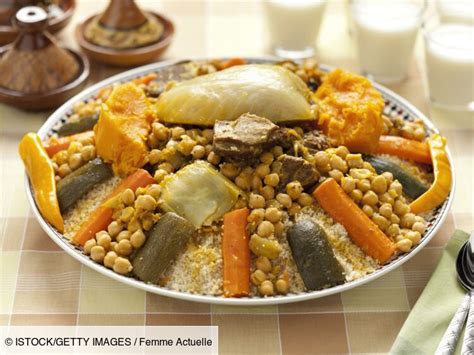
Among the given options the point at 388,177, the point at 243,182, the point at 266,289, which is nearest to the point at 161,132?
the point at 243,182

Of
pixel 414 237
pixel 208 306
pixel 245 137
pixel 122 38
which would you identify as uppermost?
pixel 245 137

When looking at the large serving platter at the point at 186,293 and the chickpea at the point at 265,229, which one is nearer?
the large serving platter at the point at 186,293

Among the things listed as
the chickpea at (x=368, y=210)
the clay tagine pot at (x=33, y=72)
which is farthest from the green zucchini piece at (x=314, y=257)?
the clay tagine pot at (x=33, y=72)

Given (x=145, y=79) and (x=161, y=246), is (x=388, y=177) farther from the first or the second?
(x=145, y=79)

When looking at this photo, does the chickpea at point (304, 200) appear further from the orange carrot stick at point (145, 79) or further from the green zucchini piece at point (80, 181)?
the orange carrot stick at point (145, 79)

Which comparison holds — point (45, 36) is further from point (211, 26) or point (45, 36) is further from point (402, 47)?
point (402, 47)

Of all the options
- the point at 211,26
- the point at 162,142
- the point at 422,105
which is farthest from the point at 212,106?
the point at 211,26

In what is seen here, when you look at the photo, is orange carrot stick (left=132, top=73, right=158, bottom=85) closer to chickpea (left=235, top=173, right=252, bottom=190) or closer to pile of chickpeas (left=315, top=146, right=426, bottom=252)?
chickpea (left=235, top=173, right=252, bottom=190)
